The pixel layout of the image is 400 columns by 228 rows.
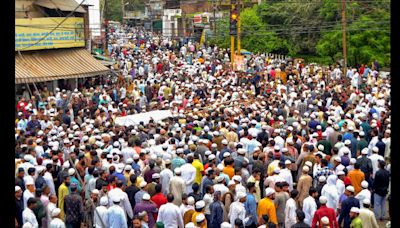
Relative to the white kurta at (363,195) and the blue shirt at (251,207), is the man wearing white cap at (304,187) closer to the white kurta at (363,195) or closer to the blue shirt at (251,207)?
the white kurta at (363,195)

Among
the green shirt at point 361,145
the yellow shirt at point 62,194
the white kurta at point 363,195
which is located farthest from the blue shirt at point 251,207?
the green shirt at point 361,145

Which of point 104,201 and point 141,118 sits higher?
point 141,118

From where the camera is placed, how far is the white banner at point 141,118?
610 inches

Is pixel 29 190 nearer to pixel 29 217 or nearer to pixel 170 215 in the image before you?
pixel 29 217

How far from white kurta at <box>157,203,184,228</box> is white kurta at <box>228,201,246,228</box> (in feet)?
2.26

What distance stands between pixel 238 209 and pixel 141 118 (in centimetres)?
783

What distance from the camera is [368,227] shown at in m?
8.09

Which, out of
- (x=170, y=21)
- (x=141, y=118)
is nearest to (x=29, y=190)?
(x=141, y=118)

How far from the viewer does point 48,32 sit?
24469 mm

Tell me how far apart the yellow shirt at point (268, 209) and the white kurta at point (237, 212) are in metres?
0.23

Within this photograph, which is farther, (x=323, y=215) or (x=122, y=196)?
(x=122, y=196)
